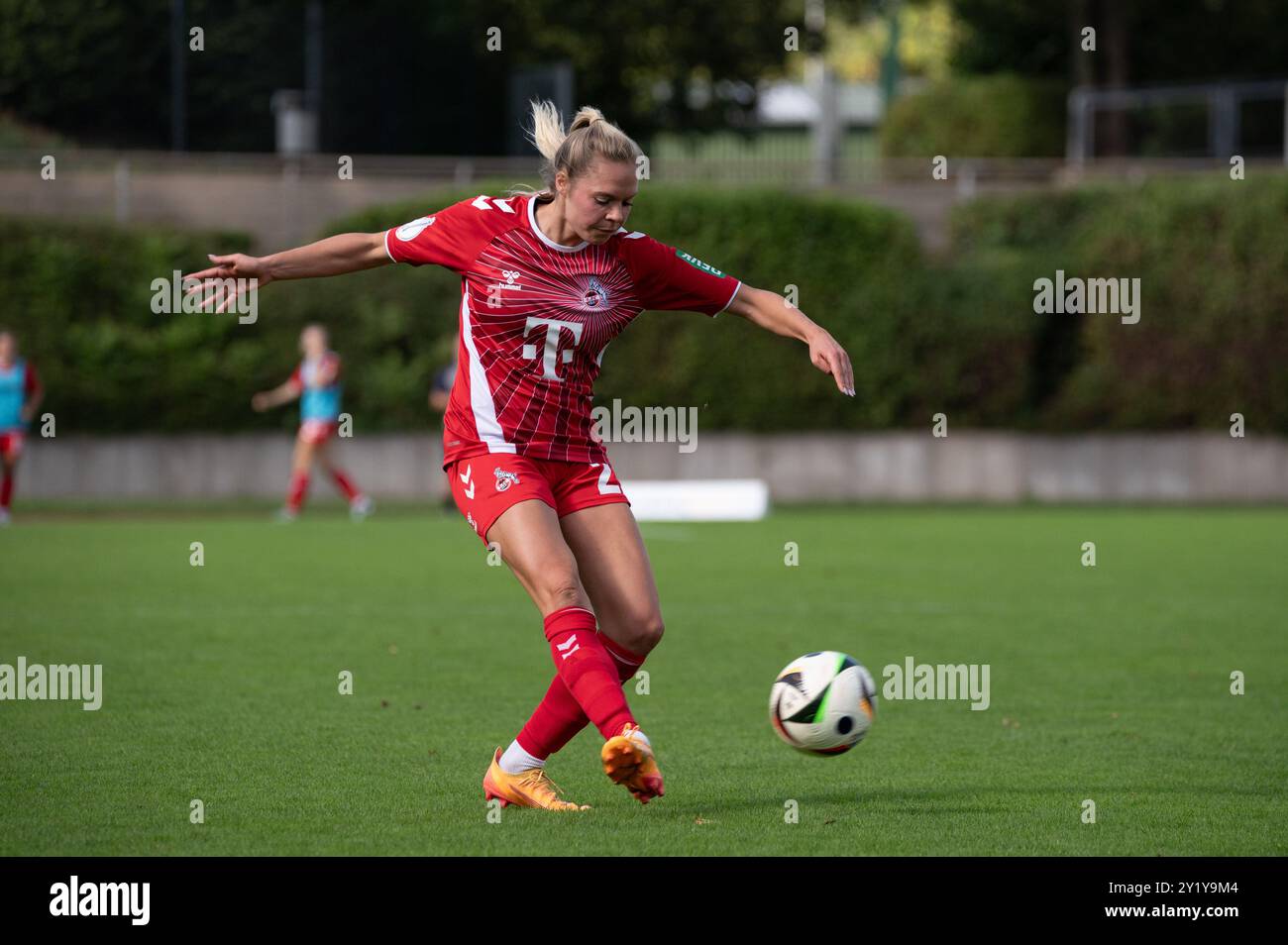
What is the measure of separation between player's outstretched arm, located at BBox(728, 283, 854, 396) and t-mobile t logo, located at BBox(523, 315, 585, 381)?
630mm

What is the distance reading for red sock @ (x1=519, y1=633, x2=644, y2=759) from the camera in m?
6.59

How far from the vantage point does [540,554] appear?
6230mm

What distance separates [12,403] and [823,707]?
714 inches

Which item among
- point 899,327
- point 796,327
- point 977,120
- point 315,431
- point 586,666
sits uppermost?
point 977,120

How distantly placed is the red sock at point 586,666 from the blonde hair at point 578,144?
1.53 m

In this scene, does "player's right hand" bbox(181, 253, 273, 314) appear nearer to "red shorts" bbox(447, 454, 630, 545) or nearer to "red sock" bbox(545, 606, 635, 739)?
"red shorts" bbox(447, 454, 630, 545)

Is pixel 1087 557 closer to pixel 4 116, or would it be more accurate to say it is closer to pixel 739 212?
pixel 739 212

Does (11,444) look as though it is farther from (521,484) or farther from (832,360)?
(832,360)

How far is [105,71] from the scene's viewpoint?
29781mm

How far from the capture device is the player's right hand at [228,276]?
6.46m

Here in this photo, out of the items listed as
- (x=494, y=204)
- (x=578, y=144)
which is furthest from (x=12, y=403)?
(x=578, y=144)

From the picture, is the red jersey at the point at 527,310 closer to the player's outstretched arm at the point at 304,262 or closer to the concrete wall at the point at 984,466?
the player's outstretched arm at the point at 304,262

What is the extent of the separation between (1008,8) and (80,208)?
70.5ft

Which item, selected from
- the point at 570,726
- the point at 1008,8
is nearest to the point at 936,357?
the point at 1008,8
